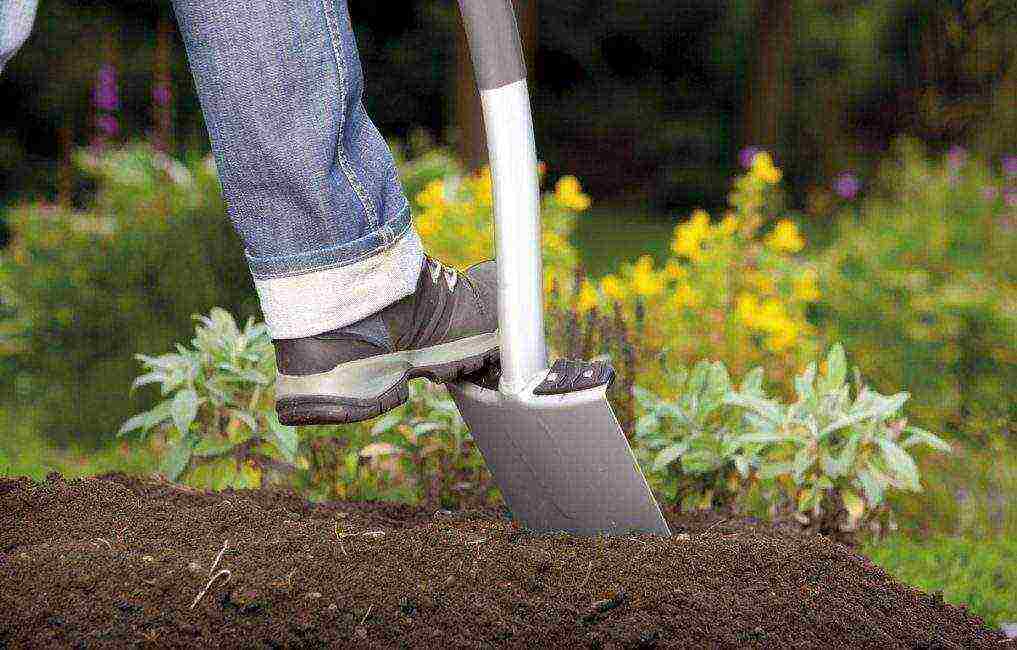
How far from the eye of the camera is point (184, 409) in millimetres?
2396

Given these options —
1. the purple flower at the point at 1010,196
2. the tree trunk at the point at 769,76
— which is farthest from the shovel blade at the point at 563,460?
the tree trunk at the point at 769,76

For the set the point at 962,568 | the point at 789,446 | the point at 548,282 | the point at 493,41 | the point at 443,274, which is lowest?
the point at 962,568

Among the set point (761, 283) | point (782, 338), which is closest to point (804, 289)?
point (761, 283)

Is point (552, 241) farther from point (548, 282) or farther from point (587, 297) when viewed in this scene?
point (587, 297)

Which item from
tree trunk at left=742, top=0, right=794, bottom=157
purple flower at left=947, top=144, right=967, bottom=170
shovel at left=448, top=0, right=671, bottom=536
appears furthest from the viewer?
tree trunk at left=742, top=0, right=794, bottom=157

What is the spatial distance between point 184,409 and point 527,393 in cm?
95

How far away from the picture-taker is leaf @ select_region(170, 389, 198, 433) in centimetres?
237

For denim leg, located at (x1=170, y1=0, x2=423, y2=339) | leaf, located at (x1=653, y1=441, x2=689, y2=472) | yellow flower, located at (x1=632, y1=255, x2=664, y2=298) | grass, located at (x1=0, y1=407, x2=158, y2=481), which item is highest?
denim leg, located at (x1=170, y1=0, x2=423, y2=339)

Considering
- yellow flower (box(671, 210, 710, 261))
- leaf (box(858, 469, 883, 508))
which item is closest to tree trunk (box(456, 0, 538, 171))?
yellow flower (box(671, 210, 710, 261))

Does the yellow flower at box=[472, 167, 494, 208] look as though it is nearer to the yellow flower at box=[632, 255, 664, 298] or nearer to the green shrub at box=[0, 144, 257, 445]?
the yellow flower at box=[632, 255, 664, 298]

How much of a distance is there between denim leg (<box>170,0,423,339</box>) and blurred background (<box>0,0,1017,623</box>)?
5.10ft

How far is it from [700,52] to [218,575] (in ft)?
37.9

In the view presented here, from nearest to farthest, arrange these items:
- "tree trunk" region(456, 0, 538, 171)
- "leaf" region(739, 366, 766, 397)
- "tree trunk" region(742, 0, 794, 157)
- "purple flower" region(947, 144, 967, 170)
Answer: "leaf" region(739, 366, 766, 397)
"purple flower" region(947, 144, 967, 170)
"tree trunk" region(456, 0, 538, 171)
"tree trunk" region(742, 0, 794, 157)

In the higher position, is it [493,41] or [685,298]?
[493,41]
